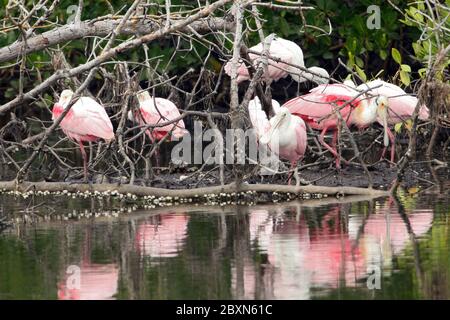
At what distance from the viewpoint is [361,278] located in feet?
25.2

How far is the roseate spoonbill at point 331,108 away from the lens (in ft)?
43.8

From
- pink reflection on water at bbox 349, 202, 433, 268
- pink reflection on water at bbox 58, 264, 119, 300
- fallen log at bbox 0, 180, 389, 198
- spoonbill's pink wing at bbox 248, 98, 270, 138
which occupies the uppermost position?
spoonbill's pink wing at bbox 248, 98, 270, 138

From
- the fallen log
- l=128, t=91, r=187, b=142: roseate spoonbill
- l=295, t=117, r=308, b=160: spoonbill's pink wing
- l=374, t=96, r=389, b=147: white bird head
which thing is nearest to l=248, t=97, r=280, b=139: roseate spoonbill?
l=295, t=117, r=308, b=160: spoonbill's pink wing

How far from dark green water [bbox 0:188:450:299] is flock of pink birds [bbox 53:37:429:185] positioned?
1446mm

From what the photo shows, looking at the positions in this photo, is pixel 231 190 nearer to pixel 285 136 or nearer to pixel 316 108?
pixel 285 136

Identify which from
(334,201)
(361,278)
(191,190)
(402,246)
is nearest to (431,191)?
(334,201)

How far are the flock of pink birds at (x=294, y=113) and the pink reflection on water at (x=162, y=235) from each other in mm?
1770

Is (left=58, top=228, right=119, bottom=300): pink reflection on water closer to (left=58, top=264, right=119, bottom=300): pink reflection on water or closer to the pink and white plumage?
(left=58, top=264, right=119, bottom=300): pink reflection on water

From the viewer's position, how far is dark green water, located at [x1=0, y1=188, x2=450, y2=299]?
24.5ft

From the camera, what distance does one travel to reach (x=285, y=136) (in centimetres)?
1249
